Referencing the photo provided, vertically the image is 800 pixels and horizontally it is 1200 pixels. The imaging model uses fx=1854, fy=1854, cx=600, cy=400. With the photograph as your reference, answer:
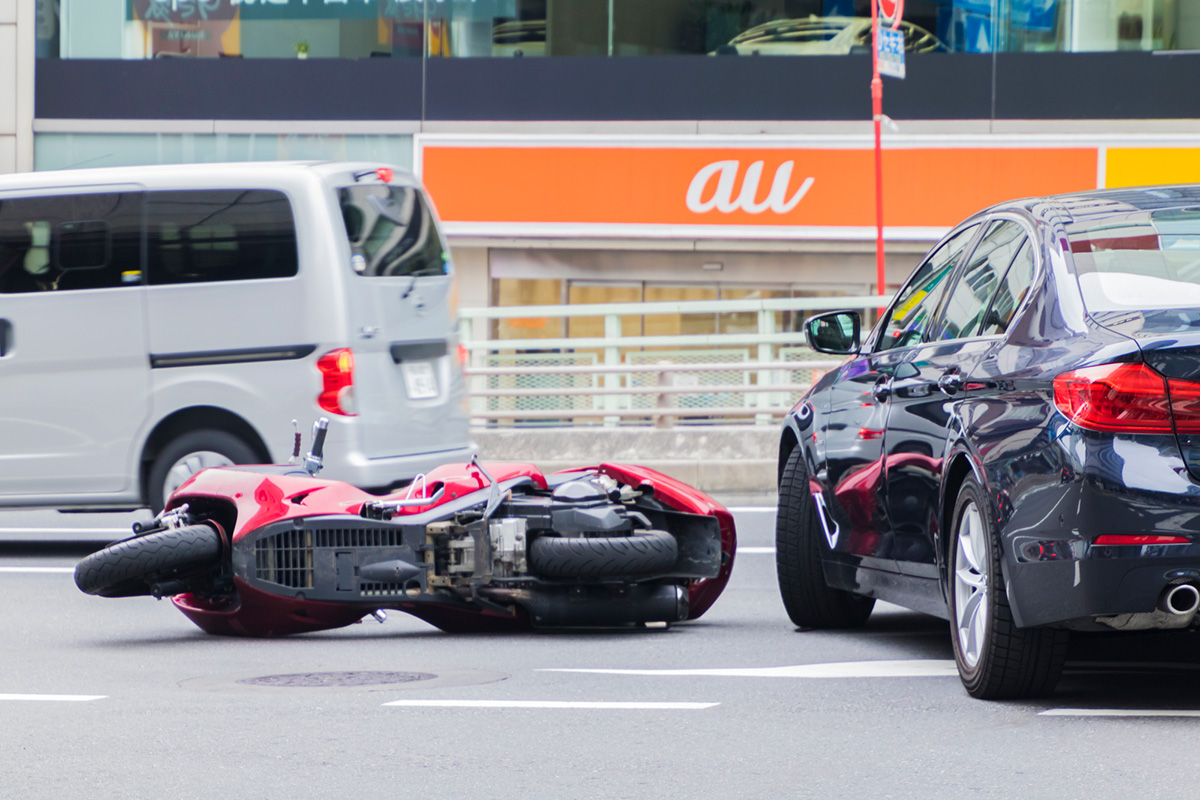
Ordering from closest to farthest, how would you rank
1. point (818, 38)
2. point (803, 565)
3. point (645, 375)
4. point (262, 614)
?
point (262, 614) < point (803, 565) < point (645, 375) < point (818, 38)

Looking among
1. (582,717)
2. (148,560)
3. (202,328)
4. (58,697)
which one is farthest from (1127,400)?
(202,328)

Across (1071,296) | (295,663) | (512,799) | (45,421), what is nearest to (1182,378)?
(1071,296)

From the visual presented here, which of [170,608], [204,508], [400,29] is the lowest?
[170,608]

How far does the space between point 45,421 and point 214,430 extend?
3.27 ft

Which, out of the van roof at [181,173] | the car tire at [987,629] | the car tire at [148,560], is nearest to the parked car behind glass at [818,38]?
the van roof at [181,173]

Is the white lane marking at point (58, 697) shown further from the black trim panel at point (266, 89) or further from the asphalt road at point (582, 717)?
the black trim panel at point (266, 89)

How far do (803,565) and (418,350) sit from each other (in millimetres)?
3924

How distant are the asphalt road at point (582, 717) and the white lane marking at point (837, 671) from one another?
2 centimetres

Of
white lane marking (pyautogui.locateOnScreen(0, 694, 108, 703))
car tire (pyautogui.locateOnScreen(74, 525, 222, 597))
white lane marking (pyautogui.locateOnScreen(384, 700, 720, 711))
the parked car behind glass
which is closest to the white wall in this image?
the parked car behind glass

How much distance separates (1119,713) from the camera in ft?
17.3

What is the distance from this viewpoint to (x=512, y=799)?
171 inches

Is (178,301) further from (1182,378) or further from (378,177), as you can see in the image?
(1182,378)

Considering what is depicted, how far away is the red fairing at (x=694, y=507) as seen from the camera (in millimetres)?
7164

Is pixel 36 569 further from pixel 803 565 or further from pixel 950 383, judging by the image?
pixel 950 383
